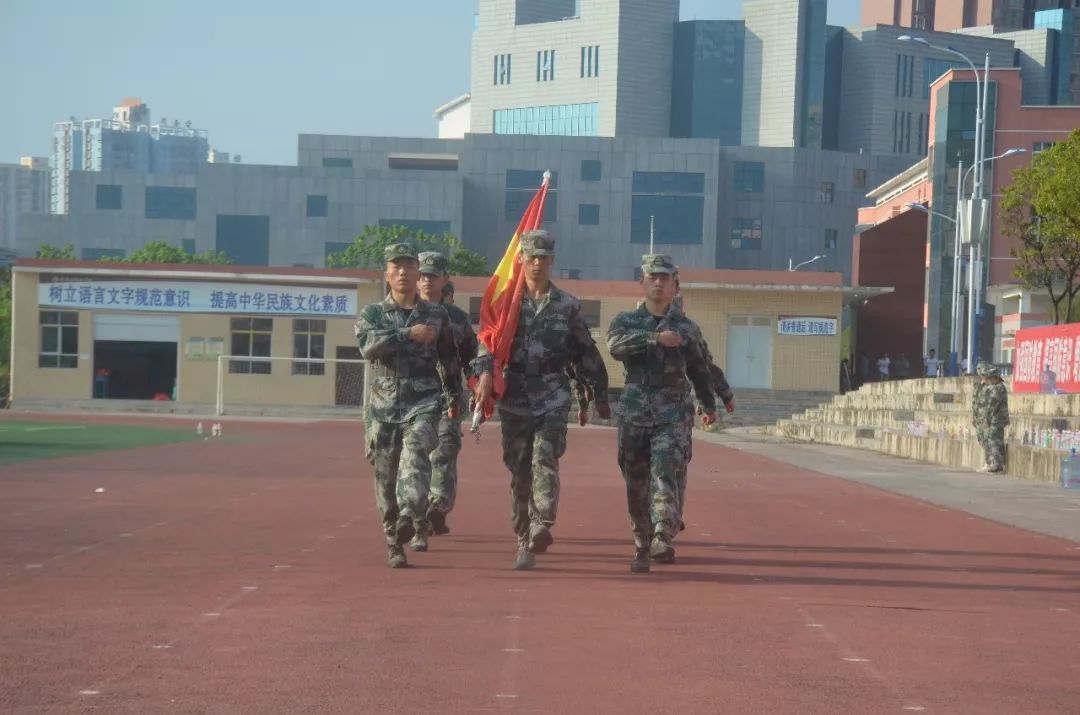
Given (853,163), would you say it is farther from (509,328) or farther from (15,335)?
(509,328)

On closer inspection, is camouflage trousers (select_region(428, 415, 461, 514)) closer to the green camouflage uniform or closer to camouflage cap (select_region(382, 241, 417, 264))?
the green camouflage uniform

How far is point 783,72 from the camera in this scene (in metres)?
109

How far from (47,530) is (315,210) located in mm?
80353

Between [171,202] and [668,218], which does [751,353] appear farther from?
[171,202]

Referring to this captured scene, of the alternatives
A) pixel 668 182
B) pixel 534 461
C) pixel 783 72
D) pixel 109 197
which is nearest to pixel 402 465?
pixel 534 461

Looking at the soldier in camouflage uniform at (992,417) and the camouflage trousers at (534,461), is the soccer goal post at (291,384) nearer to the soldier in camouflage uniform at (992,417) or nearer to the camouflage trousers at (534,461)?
the soldier in camouflage uniform at (992,417)

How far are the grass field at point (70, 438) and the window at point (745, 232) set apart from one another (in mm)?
64801

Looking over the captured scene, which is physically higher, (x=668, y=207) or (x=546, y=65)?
(x=546, y=65)

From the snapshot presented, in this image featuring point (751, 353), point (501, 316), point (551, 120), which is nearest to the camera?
point (501, 316)

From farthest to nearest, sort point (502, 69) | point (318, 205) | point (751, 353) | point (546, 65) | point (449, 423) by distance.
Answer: point (502, 69), point (546, 65), point (318, 205), point (751, 353), point (449, 423)

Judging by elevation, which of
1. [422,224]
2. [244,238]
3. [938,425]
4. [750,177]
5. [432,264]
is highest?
[750,177]

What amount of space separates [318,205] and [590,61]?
29979mm

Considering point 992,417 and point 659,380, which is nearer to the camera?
point 659,380

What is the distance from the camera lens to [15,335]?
51.1 meters
